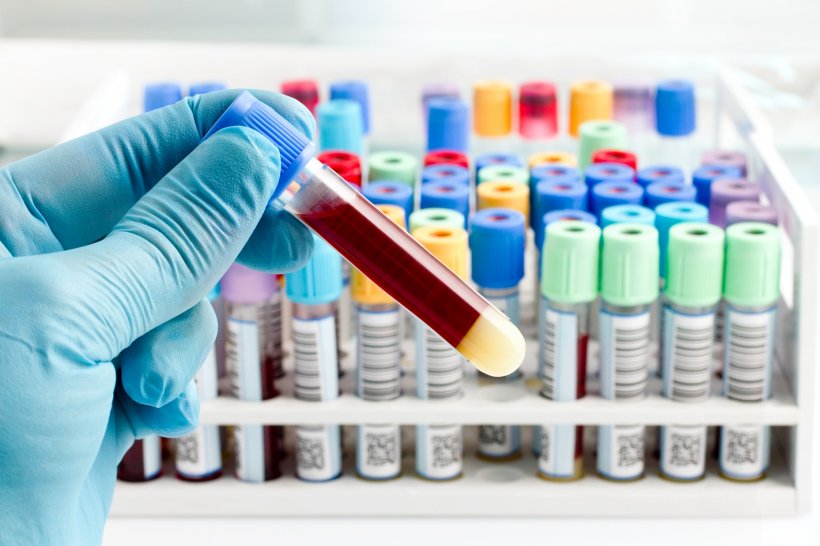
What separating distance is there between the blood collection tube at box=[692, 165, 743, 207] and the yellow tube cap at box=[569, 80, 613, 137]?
168mm

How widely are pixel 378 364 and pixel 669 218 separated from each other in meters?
0.23

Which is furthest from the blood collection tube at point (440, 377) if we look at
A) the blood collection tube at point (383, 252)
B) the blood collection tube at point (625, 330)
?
the blood collection tube at point (383, 252)

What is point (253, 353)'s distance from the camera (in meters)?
0.92

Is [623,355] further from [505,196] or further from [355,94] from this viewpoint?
[355,94]

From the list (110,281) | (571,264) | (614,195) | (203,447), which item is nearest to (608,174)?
(614,195)

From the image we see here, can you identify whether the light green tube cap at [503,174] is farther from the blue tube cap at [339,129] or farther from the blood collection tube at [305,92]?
the blood collection tube at [305,92]

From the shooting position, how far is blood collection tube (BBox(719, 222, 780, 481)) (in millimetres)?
877

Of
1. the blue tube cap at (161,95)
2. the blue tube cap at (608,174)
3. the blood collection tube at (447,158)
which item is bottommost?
the blood collection tube at (447,158)

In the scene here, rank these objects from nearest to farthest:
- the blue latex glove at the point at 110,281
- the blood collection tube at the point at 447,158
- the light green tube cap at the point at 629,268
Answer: the blue latex glove at the point at 110,281
the light green tube cap at the point at 629,268
the blood collection tube at the point at 447,158

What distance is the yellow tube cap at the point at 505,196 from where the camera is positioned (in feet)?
3.21

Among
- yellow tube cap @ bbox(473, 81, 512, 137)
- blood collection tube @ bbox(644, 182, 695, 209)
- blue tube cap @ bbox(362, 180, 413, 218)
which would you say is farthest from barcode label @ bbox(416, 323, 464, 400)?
yellow tube cap @ bbox(473, 81, 512, 137)

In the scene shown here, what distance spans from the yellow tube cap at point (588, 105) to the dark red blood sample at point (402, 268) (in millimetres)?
590

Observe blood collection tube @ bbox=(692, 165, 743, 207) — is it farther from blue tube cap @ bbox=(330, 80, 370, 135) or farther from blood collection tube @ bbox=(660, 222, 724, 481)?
blue tube cap @ bbox=(330, 80, 370, 135)

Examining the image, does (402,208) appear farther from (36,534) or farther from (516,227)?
(36,534)
